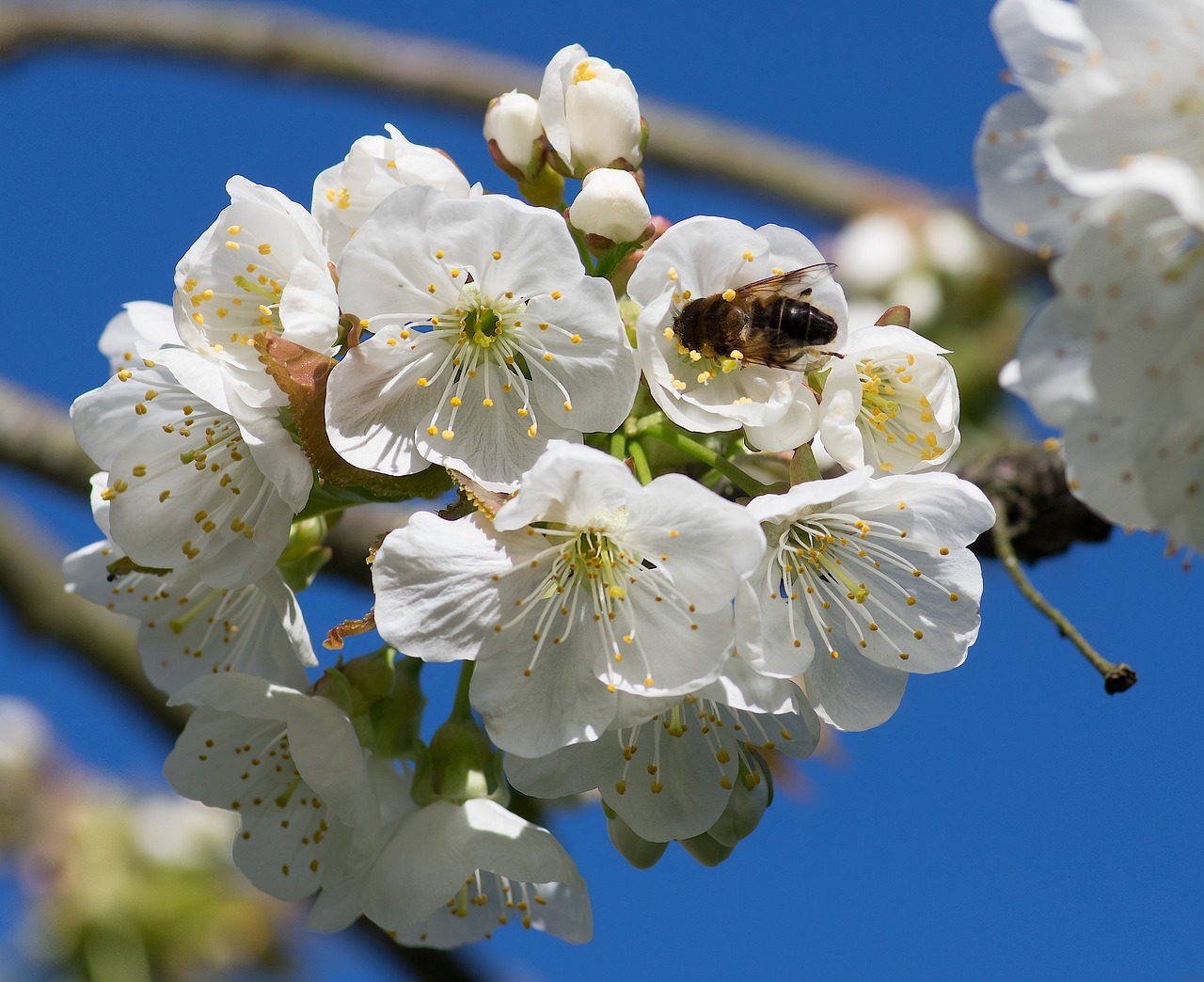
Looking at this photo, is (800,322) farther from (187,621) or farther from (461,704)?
(187,621)

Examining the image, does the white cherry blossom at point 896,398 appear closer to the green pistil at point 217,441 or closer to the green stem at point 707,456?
the green stem at point 707,456

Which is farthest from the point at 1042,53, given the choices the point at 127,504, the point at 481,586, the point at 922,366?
the point at 127,504

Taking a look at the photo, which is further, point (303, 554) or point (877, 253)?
point (877, 253)

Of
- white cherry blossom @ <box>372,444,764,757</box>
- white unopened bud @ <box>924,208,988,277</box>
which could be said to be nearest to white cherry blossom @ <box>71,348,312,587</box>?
white cherry blossom @ <box>372,444,764,757</box>

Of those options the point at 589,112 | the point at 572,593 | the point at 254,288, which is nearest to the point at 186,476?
the point at 254,288

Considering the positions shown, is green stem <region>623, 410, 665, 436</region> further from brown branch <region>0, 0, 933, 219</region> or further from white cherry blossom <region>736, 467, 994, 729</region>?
brown branch <region>0, 0, 933, 219</region>

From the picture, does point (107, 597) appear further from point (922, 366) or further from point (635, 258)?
point (922, 366)

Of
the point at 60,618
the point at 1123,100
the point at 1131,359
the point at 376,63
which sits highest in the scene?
the point at 1123,100

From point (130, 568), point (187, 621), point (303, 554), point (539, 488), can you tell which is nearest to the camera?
point (539, 488)

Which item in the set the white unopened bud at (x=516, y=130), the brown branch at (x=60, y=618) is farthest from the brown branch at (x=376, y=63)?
the white unopened bud at (x=516, y=130)
